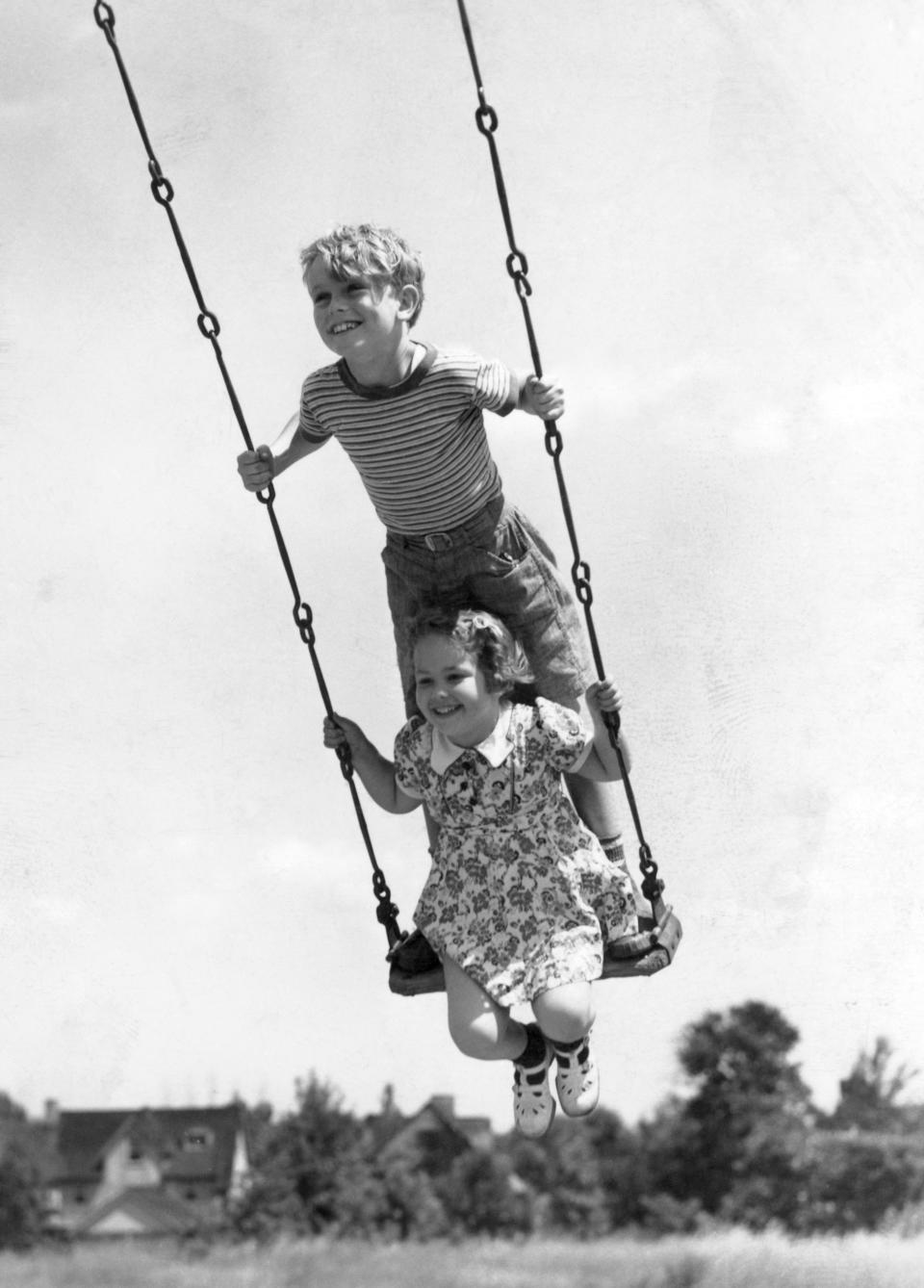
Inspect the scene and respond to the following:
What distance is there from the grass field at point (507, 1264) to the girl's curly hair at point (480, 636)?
52.2ft

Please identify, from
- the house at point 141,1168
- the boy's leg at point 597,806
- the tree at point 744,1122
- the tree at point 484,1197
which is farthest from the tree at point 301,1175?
the boy's leg at point 597,806

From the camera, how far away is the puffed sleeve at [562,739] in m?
4.22

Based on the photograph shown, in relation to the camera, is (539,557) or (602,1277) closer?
(539,557)

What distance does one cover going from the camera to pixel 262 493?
432 centimetres

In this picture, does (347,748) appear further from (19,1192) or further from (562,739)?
(19,1192)

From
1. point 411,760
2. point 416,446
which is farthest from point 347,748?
point 416,446

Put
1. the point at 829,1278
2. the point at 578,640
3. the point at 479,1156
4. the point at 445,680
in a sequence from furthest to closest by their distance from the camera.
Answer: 1. the point at 479,1156
2. the point at 829,1278
3. the point at 578,640
4. the point at 445,680

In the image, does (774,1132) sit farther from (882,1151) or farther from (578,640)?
(578,640)

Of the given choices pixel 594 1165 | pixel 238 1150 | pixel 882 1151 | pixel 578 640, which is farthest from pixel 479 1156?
pixel 578 640

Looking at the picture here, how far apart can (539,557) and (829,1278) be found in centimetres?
1713

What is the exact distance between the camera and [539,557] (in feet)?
14.4

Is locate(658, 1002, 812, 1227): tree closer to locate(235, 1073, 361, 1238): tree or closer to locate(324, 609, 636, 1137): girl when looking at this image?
locate(235, 1073, 361, 1238): tree

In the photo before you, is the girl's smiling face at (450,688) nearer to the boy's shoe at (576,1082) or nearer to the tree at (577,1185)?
the boy's shoe at (576,1082)

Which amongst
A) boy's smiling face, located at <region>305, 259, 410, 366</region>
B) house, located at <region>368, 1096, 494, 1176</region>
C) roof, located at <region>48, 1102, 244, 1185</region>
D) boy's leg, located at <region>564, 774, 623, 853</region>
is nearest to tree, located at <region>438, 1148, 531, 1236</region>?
house, located at <region>368, 1096, 494, 1176</region>
